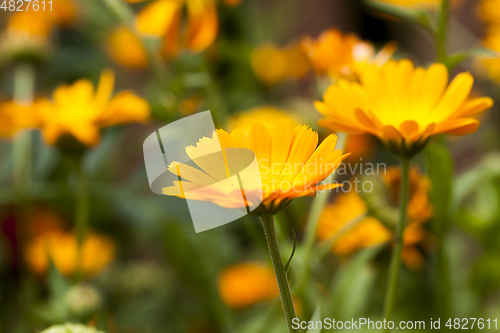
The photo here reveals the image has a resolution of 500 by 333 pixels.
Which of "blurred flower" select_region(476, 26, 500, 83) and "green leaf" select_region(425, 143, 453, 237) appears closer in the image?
"green leaf" select_region(425, 143, 453, 237)

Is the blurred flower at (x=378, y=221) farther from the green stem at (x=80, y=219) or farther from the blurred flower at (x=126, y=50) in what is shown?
the blurred flower at (x=126, y=50)

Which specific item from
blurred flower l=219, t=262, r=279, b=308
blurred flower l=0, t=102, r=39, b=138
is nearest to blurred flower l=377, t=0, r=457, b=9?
blurred flower l=219, t=262, r=279, b=308

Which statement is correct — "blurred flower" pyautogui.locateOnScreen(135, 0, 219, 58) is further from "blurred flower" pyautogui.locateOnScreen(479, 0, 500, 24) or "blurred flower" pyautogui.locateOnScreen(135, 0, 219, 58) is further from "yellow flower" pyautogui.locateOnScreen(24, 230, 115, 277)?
"blurred flower" pyautogui.locateOnScreen(479, 0, 500, 24)

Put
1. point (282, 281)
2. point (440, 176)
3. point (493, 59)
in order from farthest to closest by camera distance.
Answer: point (493, 59) → point (440, 176) → point (282, 281)

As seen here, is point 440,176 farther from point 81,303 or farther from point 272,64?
point 272,64

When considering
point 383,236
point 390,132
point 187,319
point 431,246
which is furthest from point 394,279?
point 187,319

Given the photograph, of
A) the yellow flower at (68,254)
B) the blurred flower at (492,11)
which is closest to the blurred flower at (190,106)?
the yellow flower at (68,254)

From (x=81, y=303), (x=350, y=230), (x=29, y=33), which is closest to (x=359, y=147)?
(x=350, y=230)
